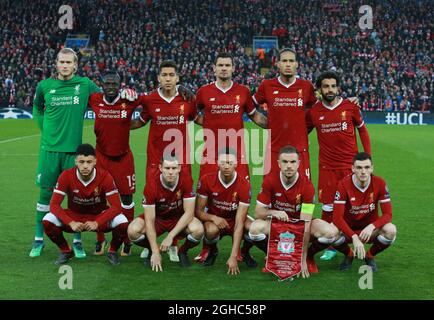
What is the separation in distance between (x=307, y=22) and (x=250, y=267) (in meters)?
32.8

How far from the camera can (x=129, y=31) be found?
3759 cm

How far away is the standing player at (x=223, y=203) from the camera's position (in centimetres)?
697

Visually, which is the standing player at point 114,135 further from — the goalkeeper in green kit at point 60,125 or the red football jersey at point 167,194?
the red football jersey at point 167,194

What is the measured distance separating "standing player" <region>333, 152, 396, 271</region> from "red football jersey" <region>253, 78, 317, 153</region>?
1072mm

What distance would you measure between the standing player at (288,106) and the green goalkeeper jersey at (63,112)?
6.23ft

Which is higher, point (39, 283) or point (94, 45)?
point (94, 45)

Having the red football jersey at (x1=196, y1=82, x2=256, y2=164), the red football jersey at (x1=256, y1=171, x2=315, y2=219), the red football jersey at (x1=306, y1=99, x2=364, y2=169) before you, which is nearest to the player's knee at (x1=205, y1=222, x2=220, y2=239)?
the red football jersey at (x1=256, y1=171, x2=315, y2=219)

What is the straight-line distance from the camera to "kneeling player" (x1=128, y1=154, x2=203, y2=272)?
6.89 meters

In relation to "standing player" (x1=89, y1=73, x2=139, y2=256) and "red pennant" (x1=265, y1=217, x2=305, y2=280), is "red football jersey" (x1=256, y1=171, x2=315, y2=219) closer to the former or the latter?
"red pennant" (x1=265, y1=217, x2=305, y2=280)

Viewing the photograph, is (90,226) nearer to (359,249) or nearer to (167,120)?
(167,120)

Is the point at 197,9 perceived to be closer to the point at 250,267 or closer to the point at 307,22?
the point at 307,22

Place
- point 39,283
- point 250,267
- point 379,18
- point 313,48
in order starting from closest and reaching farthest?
point 39,283
point 250,267
point 313,48
point 379,18
